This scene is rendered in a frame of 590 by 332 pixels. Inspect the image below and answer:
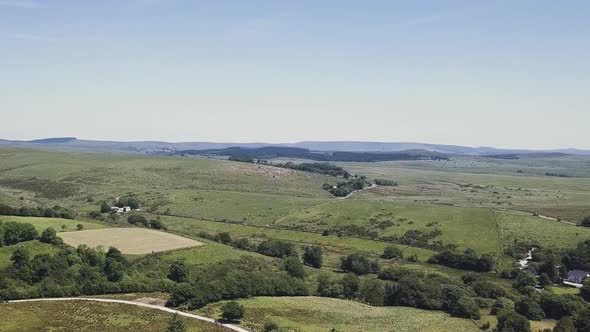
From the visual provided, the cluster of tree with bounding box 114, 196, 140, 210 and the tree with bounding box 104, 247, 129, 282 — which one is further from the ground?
the tree with bounding box 104, 247, 129, 282

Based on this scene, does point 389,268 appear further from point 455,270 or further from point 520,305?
point 520,305

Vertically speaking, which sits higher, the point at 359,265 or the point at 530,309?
the point at 530,309

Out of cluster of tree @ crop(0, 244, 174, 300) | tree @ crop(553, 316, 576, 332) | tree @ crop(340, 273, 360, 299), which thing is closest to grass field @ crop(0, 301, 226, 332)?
cluster of tree @ crop(0, 244, 174, 300)

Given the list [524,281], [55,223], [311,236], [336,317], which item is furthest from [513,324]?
[55,223]

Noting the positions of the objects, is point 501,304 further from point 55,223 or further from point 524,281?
point 55,223

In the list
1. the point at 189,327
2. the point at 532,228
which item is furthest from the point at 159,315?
the point at 532,228

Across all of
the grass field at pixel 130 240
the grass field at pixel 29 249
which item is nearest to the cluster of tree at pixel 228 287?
the grass field at pixel 130 240

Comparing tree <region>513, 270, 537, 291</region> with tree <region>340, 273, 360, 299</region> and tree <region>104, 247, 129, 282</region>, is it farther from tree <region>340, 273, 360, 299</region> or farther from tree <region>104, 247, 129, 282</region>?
tree <region>104, 247, 129, 282</region>
